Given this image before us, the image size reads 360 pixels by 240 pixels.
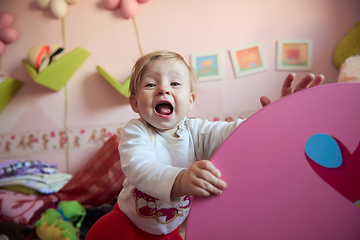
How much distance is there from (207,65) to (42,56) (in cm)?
132

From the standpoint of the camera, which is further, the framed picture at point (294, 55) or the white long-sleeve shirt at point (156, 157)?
the framed picture at point (294, 55)

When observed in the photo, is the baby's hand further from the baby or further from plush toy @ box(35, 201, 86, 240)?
plush toy @ box(35, 201, 86, 240)

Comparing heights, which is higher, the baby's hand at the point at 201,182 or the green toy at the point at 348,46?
the green toy at the point at 348,46

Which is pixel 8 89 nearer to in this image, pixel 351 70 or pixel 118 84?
pixel 118 84

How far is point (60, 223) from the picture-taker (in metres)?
1.22

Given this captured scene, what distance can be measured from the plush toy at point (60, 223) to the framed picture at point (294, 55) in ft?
5.91

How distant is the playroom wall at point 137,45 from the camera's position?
70.7 inches

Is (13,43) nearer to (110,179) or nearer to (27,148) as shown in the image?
(27,148)

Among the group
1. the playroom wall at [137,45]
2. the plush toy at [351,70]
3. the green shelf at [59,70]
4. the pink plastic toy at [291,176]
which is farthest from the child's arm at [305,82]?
the green shelf at [59,70]

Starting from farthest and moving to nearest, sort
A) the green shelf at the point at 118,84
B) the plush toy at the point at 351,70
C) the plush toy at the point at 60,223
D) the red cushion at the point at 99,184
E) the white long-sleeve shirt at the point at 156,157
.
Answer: the green shelf at the point at 118,84 < the red cushion at the point at 99,184 < the plush toy at the point at 351,70 < the plush toy at the point at 60,223 < the white long-sleeve shirt at the point at 156,157

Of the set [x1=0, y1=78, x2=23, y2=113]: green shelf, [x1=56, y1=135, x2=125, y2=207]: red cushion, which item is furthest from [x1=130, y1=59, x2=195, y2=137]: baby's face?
[x1=0, y1=78, x2=23, y2=113]: green shelf

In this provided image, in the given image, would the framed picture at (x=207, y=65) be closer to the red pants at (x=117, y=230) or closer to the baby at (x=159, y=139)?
the baby at (x=159, y=139)

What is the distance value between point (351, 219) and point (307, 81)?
0.34 m

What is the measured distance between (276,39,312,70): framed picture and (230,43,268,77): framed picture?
0.43 ft
